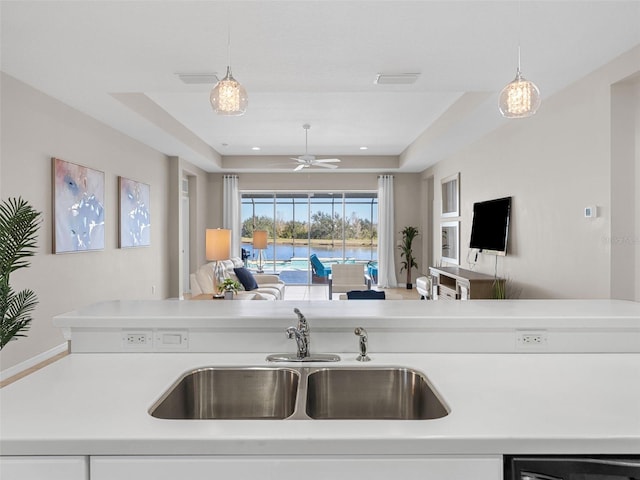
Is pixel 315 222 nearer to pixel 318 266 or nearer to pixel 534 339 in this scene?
pixel 318 266

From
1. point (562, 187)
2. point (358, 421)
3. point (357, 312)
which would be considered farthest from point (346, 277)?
point (358, 421)

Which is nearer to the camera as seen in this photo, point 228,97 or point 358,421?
point 358,421

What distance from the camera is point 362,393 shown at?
1.47m

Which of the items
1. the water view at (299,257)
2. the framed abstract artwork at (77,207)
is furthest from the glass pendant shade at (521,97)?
the water view at (299,257)

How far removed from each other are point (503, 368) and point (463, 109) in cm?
404

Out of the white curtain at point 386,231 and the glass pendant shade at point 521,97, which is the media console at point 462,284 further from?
the glass pendant shade at point 521,97

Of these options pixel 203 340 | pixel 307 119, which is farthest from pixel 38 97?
pixel 203 340

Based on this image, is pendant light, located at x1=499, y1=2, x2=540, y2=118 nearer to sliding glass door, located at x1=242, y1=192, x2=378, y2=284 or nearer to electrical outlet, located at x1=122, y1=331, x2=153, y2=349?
electrical outlet, located at x1=122, y1=331, x2=153, y2=349

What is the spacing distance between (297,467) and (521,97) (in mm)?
1996

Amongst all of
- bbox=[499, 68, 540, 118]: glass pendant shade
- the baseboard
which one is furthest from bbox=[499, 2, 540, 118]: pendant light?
the baseboard

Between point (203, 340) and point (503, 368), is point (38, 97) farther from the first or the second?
point (503, 368)

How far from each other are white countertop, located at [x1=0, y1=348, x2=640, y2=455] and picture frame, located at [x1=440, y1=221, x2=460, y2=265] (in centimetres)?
577

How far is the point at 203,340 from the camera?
1588 mm

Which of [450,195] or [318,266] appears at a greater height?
[450,195]
